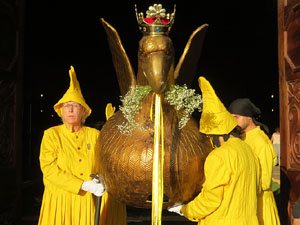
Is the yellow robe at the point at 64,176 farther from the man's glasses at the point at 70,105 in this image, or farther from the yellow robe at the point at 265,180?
the yellow robe at the point at 265,180

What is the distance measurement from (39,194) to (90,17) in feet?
11.4

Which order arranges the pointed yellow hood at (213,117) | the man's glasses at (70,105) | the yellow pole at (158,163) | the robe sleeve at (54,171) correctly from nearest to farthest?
1. the yellow pole at (158,163)
2. the pointed yellow hood at (213,117)
3. the robe sleeve at (54,171)
4. the man's glasses at (70,105)

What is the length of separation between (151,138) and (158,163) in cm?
18

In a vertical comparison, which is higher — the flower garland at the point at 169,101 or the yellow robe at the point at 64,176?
the flower garland at the point at 169,101

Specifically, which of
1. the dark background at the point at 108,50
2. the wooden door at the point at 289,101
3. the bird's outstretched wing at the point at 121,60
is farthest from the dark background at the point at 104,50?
the bird's outstretched wing at the point at 121,60

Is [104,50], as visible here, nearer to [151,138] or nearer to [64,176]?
[64,176]

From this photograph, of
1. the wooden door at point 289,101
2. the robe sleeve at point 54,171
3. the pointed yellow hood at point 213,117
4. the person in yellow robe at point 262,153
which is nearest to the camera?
the pointed yellow hood at point 213,117

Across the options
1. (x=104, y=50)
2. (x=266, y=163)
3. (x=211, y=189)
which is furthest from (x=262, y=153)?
(x=104, y=50)

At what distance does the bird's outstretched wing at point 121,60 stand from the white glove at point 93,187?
2.49 feet

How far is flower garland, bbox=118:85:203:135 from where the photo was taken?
95.4 inches

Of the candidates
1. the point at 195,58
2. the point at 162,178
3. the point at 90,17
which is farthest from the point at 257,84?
the point at 162,178

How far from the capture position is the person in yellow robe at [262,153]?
10.6 ft

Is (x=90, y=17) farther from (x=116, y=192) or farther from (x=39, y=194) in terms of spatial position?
(x=116, y=192)

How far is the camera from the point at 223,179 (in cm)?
241
